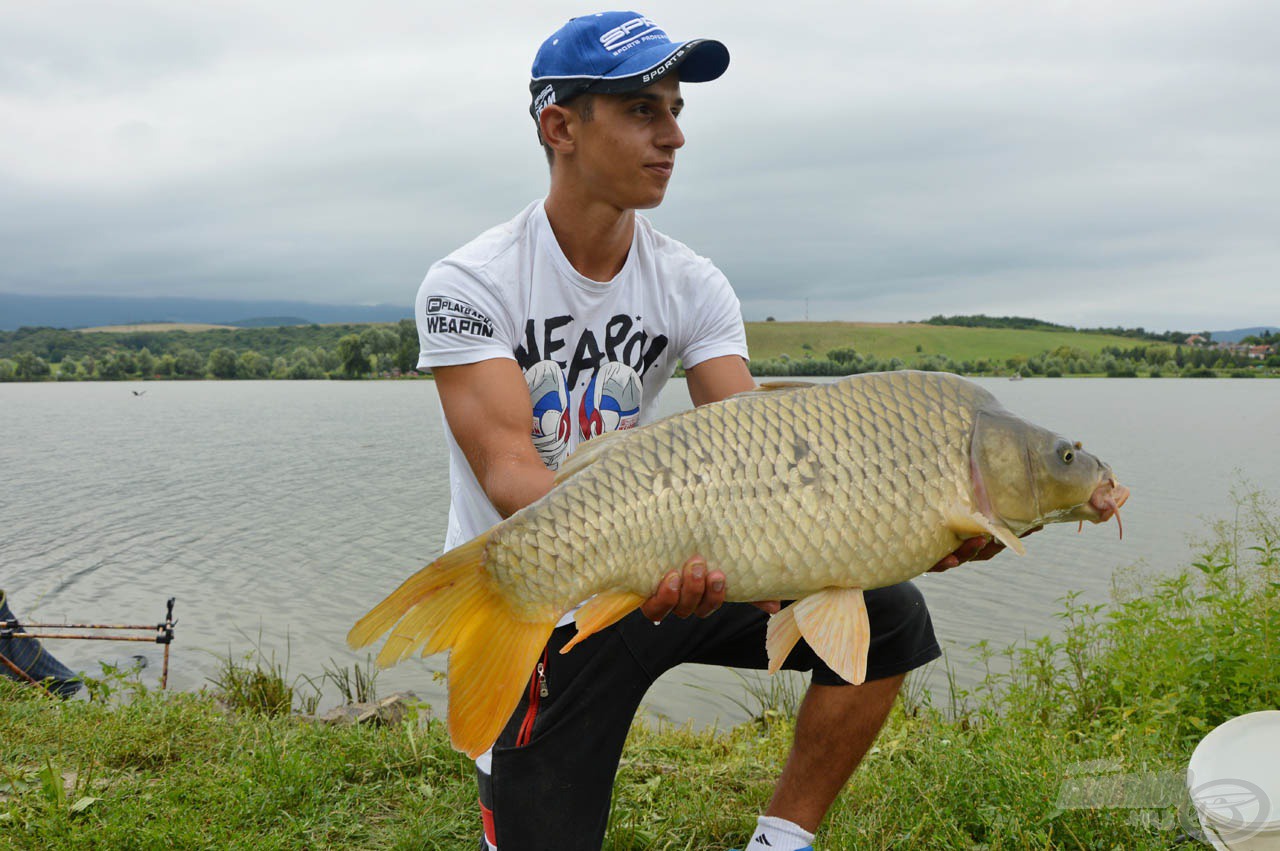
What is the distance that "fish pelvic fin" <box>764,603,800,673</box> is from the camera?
160 centimetres

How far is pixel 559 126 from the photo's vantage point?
218cm

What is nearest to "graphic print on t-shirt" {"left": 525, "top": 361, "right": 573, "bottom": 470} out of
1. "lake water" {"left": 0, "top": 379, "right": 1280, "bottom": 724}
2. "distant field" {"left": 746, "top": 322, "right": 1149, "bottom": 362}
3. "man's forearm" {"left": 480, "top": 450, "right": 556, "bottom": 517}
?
"man's forearm" {"left": 480, "top": 450, "right": 556, "bottom": 517}

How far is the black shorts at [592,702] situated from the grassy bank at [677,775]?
1.01 ft

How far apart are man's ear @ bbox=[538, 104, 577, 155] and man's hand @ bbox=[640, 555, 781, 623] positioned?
1136mm

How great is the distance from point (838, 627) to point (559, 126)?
4.31 ft

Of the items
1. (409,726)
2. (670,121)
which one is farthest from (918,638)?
(409,726)

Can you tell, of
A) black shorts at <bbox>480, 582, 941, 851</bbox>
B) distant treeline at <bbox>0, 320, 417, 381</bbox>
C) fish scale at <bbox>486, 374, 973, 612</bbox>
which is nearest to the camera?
fish scale at <bbox>486, 374, 973, 612</bbox>

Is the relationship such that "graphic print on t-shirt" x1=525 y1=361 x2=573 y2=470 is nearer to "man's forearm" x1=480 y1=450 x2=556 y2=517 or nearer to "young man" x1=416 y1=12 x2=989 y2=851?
"young man" x1=416 y1=12 x2=989 y2=851

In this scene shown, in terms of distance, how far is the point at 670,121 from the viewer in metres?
2.13

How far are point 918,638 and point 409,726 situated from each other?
157cm

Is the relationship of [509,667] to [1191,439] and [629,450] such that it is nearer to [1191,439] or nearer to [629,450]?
[629,450]

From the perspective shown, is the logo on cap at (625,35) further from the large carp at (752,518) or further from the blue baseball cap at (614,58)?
the large carp at (752,518)

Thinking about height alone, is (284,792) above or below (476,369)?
below

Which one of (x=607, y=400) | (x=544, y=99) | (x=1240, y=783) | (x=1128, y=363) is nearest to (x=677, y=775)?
(x=607, y=400)
